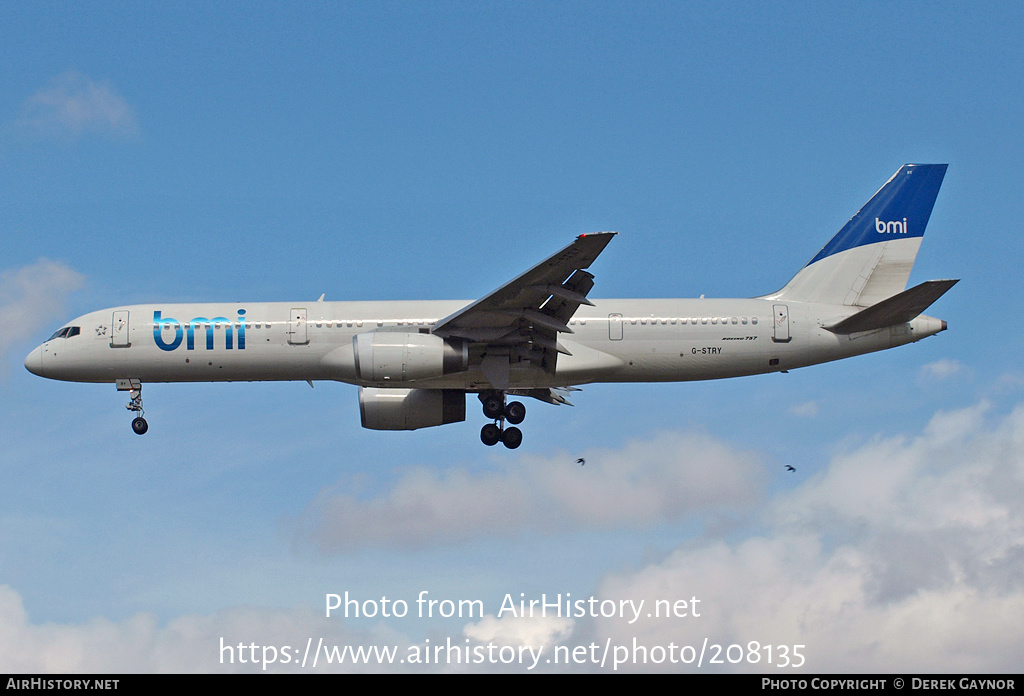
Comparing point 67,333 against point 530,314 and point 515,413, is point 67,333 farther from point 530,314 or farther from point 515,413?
point 530,314

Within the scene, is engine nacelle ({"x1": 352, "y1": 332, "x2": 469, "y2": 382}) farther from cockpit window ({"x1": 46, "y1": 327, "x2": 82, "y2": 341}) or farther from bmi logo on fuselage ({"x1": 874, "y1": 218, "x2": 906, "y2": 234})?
bmi logo on fuselage ({"x1": 874, "y1": 218, "x2": 906, "y2": 234})

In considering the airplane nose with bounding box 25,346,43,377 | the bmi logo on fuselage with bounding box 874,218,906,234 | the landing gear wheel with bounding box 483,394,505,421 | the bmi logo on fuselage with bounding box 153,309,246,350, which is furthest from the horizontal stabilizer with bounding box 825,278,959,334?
the airplane nose with bounding box 25,346,43,377

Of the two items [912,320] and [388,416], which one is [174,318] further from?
[912,320]

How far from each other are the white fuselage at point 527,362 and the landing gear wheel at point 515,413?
89cm

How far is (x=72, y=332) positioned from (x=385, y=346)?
9345 mm

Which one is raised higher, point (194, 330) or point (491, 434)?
point (194, 330)

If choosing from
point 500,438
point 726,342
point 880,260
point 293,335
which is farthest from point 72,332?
point 880,260

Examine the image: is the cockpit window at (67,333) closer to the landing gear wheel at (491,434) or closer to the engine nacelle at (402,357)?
the engine nacelle at (402,357)

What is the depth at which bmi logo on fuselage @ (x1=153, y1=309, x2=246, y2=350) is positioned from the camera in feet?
93.9

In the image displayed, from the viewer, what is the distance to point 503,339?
2727 centimetres

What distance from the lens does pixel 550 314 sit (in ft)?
87.7

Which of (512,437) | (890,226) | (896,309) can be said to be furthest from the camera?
(890,226)

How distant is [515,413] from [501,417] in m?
0.40

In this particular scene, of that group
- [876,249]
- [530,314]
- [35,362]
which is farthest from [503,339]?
[35,362]
